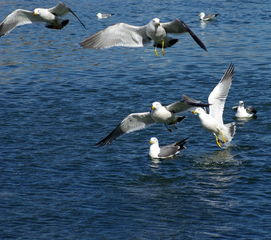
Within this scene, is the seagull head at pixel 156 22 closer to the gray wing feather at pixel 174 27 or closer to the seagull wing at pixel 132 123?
the gray wing feather at pixel 174 27

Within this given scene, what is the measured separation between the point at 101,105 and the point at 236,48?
11593mm

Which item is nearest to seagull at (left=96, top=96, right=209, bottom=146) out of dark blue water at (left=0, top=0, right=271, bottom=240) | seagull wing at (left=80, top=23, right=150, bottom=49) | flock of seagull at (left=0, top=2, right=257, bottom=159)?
flock of seagull at (left=0, top=2, right=257, bottom=159)

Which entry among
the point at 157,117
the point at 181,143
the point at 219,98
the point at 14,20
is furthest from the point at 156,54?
the point at 14,20

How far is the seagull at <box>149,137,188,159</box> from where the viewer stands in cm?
2028

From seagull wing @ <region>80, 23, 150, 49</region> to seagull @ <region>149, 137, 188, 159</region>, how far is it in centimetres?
344

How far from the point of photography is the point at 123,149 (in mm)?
21203

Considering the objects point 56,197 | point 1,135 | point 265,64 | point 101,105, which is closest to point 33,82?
point 101,105

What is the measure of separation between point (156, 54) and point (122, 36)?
1.46m

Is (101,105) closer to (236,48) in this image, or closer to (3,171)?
(3,171)

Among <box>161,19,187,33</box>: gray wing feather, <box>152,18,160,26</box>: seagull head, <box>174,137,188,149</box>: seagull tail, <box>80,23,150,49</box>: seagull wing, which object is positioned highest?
<box>152,18,160,26</box>: seagull head

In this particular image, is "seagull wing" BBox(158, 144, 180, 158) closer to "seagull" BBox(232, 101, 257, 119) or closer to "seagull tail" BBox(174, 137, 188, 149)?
"seagull tail" BBox(174, 137, 188, 149)

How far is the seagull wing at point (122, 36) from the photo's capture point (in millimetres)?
18469

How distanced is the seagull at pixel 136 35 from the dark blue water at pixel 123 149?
3.67 meters

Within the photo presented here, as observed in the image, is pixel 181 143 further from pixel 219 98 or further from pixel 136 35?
pixel 136 35
